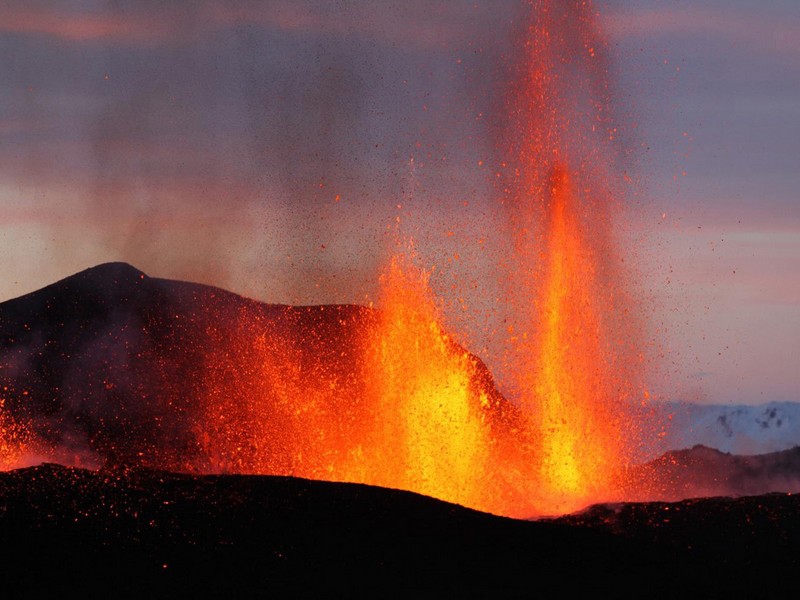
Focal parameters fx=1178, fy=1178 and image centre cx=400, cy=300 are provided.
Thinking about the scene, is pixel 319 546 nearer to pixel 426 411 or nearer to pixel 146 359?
pixel 426 411

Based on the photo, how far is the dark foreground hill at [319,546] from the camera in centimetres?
2322

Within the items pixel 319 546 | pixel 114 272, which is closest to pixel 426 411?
pixel 319 546

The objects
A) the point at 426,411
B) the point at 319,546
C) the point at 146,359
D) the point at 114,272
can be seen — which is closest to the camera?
the point at 319,546

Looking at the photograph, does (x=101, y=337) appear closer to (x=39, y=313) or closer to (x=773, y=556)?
(x=39, y=313)

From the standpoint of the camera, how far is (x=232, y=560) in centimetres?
2392

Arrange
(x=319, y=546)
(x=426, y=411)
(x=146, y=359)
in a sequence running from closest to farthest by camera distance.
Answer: (x=319, y=546) < (x=426, y=411) < (x=146, y=359)

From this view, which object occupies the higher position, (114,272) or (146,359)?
(114,272)

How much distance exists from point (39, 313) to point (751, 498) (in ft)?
190

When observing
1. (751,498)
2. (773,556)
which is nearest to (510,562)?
(773,556)

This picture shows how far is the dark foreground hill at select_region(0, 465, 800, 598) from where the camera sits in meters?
23.2

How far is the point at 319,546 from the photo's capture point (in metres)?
25.0

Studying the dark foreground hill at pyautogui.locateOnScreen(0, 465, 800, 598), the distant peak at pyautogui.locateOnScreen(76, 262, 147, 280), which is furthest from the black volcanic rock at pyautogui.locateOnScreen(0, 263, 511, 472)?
the dark foreground hill at pyautogui.locateOnScreen(0, 465, 800, 598)

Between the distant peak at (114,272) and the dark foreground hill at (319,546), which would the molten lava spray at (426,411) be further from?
the distant peak at (114,272)

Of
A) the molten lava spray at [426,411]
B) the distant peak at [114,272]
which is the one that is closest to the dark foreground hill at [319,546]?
the molten lava spray at [426,411]
